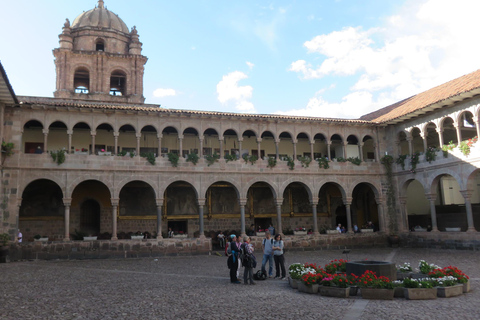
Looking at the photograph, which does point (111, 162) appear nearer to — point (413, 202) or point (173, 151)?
point (173, 151)

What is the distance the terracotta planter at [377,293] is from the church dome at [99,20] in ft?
95.0

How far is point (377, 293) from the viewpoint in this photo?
8977mm

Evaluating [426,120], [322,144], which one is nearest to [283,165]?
[322,144]

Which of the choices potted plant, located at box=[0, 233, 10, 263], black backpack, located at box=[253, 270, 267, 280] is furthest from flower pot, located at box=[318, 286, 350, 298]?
potted plant, located at box=[0, 233, 10, 263]

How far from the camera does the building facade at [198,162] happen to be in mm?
22297

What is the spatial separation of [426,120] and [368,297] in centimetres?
1860

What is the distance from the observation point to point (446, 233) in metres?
23.3

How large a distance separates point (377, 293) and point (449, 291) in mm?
1646

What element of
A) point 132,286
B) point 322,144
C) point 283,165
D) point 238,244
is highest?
point 322,144

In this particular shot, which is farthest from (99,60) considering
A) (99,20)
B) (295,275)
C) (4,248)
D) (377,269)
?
(377,269)

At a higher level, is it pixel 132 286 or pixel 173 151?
pixel 173 151

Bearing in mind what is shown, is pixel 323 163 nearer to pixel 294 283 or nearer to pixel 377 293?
pixel 294 283

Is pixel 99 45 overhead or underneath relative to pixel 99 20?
underneath

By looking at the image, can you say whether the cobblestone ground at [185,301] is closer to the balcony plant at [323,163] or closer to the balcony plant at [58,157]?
the balcony plant at [58,157]
